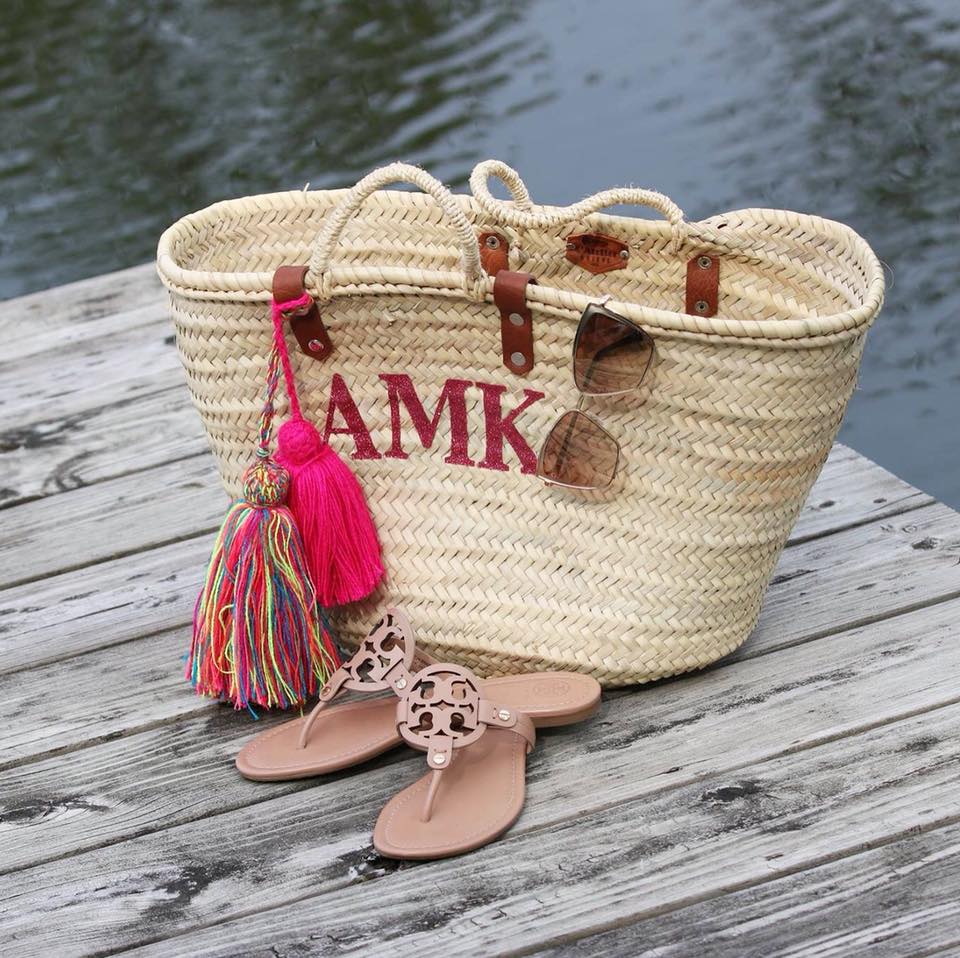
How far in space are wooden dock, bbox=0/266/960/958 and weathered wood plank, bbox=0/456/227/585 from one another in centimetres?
1

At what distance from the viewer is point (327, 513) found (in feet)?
4.61

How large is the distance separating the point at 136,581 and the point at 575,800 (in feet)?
2.21

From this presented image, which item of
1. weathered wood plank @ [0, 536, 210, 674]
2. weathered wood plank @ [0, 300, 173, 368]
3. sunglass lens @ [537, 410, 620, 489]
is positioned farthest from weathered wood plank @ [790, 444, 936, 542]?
weathered wood plank @ [0, 300, 173, 368]

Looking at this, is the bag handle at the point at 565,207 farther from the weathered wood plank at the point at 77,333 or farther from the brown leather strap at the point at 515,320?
the weathered wood plank at the point at 77,333

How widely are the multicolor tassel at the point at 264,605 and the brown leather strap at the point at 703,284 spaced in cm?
42

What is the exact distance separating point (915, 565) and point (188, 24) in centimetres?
316

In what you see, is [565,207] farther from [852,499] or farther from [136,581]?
[136,581]

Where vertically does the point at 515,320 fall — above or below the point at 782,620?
above

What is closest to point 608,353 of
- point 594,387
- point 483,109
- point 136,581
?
point 594,387

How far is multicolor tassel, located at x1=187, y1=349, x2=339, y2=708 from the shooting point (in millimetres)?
1397

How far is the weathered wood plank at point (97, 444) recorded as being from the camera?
197cm

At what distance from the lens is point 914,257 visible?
2.71 meters

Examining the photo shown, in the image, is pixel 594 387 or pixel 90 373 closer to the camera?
pixel 594 387

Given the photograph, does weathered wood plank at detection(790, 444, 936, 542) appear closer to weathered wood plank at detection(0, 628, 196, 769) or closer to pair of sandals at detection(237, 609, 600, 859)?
pair of sandals at detection(237, 609, 600, 859)
